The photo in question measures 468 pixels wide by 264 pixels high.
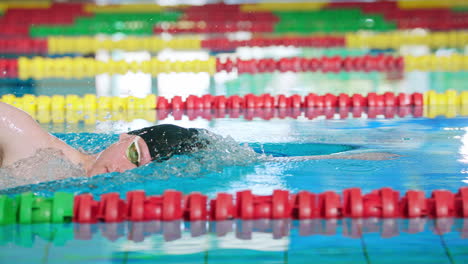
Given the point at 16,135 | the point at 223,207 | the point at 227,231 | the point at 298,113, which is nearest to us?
the point at 227,231

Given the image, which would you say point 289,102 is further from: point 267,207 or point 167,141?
point 267,207

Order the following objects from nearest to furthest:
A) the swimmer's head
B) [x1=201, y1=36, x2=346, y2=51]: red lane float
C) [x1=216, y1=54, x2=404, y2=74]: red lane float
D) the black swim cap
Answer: the swimmer's head
the black swim cap
[x1=216, y1=54, x2=404, y2=74]: red lane float
[x1=201, y1=36, x2=346, y2=51]: red lane float

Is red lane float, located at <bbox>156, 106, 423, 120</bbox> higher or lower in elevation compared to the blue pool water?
higher

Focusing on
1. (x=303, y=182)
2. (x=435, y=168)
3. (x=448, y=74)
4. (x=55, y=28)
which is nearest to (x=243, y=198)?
(x=303, y=182)

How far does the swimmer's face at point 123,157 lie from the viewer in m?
3.71

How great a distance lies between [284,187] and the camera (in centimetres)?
375

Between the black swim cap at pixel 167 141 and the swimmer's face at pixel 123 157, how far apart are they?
1.9 inches

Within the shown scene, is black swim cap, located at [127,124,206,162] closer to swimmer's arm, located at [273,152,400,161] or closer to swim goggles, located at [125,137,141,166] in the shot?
swim goggles, located at [125,137,141,166]

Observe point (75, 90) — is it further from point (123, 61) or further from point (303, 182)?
point (303, 182)

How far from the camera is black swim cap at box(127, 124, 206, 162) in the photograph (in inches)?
151

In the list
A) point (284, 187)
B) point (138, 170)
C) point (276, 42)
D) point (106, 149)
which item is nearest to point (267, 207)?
point (284, 187)

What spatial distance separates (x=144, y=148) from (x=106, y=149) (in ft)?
0.63

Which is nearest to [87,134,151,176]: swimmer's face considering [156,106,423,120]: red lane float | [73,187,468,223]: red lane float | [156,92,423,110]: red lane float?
[73,187,468,223]: red lane float

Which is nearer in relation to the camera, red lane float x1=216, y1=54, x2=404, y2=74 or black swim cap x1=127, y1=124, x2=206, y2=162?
black swim cap x1=127, y1=124, x2=206, y2=162
